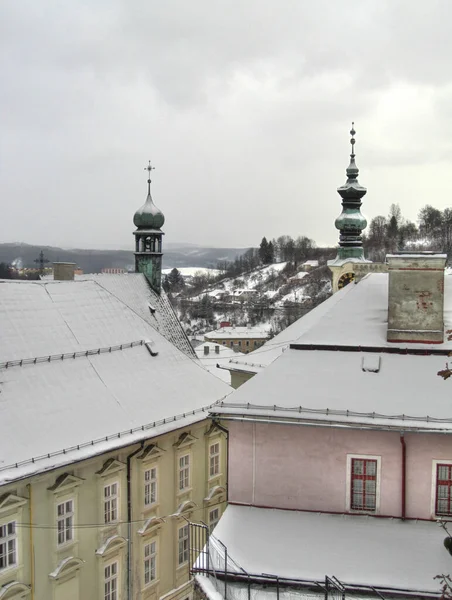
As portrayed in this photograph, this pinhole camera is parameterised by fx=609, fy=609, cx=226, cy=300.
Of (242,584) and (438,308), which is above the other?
(438,308)

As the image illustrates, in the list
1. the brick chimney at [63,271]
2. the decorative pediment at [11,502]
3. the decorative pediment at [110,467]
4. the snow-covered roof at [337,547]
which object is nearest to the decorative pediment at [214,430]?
the decorative pediment at [110,467]

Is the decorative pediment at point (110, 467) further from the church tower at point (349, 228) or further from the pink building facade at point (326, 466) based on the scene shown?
the church tower at point (349, 228)

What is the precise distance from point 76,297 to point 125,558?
9368mm

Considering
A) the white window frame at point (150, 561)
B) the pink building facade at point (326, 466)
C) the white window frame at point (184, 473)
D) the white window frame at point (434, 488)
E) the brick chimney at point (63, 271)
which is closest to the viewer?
the white window frame at point (434, 488)

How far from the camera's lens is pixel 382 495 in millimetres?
12570

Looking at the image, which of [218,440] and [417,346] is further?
→ [218,440]

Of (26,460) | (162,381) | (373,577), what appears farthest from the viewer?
(162,381)

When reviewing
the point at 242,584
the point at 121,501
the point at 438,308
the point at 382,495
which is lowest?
the point at 121,501

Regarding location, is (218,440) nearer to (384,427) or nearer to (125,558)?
(125,558)

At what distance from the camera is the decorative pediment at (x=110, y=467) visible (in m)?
17.6

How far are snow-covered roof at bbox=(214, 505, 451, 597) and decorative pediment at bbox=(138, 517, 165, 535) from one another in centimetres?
717

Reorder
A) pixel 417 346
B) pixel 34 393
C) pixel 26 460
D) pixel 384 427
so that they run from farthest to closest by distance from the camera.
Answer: pixel 34 393 → pixel 26 460 → pixel 417 346 → pixel 384 427

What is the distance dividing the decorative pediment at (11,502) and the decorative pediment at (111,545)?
340cm

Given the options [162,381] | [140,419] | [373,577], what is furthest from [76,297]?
[373,577]
